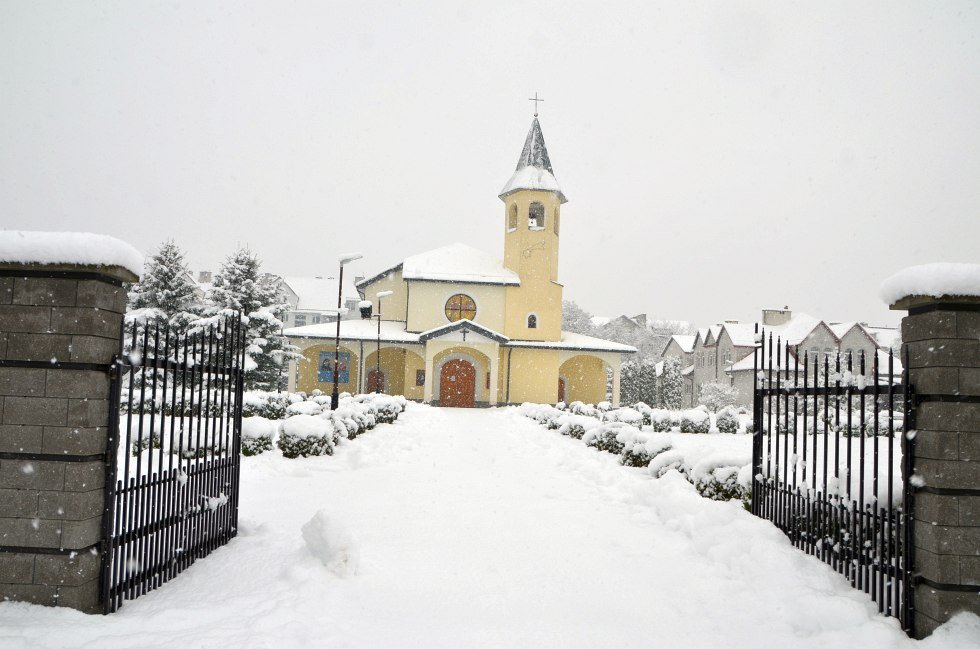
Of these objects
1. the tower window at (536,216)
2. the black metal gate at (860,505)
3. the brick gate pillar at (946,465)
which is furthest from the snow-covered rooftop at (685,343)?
the brick gate pillar at (946,465)

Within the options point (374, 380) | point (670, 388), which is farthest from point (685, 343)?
point (374, 380)

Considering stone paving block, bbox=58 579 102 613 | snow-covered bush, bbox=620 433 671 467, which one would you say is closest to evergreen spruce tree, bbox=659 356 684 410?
snow-covered bush, bbox=620 433 671 467

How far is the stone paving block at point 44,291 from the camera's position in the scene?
414cm

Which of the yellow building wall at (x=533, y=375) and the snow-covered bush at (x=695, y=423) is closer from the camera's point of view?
the snow-covered bush at (x=695, y=423)

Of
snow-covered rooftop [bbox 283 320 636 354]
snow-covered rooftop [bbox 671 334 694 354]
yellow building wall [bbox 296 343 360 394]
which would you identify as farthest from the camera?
snow-covered rooftop [bbox 671 334 694 354]

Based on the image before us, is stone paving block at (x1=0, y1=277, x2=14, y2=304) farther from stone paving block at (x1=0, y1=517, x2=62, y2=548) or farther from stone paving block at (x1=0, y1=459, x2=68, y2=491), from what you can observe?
stone paving block at (x1=0, y1=517, x2=62, y2=548)

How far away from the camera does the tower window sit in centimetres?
3829

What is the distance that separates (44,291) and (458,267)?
114 ft

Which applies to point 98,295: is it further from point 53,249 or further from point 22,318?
point 22,318

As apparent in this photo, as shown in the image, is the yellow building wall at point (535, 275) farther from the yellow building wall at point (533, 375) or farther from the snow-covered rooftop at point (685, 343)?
the snow-covered rooftop at point (685, 343)

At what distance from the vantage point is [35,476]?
4.10 metres

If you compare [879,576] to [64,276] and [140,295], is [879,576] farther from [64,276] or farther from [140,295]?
[140,295]

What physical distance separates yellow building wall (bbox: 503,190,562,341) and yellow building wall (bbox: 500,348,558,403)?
1.62 meters

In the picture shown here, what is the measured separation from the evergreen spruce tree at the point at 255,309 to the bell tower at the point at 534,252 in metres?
12.9
